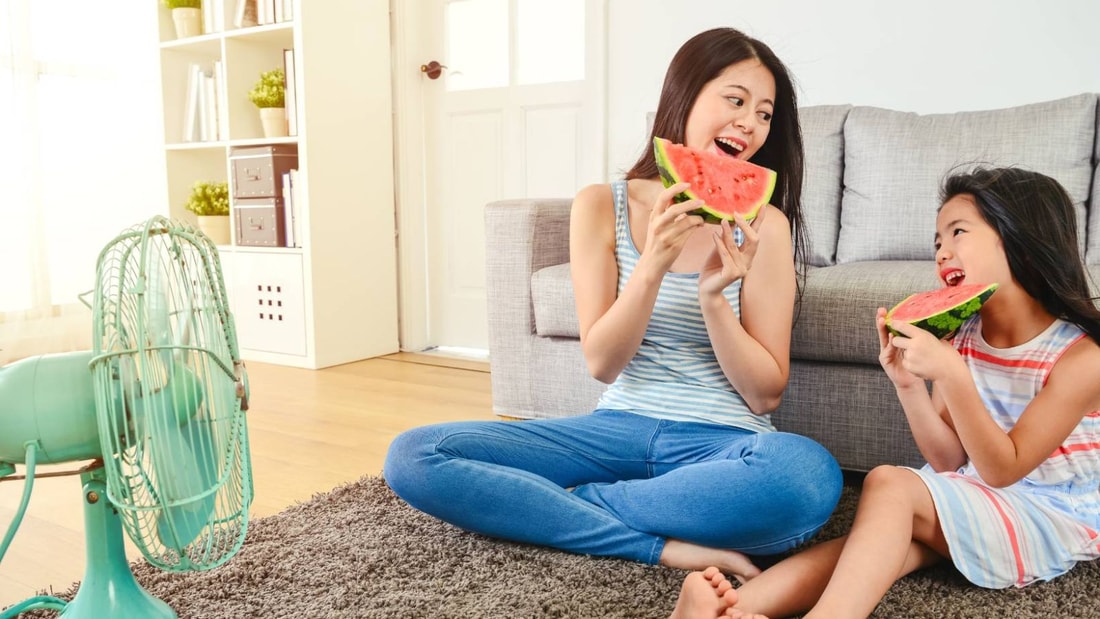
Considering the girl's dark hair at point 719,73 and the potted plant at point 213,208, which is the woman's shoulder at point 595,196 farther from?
the potted plant at point 213,208

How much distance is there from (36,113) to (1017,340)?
4028mm

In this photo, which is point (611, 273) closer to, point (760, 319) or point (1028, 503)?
point (760, 319)

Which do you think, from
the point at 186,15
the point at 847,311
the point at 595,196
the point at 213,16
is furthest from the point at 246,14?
the point at 847,311

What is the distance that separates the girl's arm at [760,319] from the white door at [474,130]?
206 cm

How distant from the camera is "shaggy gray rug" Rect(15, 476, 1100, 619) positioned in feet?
4.52

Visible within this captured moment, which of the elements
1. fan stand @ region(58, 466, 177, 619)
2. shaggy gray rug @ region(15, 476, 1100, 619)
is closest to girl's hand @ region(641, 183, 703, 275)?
shaggy gray rug @ region(15, 476, 1100, 619)

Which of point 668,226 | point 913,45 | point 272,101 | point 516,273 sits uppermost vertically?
point 913,45

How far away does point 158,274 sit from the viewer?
1.01 m

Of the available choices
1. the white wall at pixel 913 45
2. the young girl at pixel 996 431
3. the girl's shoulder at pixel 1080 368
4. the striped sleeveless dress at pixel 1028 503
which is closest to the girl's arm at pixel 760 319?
the young girl at pixel 996 431

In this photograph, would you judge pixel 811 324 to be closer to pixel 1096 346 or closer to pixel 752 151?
pixel 752 151

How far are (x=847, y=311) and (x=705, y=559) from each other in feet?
2.76

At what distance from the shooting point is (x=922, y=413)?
145 centimetres

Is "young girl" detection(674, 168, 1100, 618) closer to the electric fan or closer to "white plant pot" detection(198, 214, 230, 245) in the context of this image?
the electric fan

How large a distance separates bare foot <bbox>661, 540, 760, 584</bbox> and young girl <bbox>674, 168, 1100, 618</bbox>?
13cm
